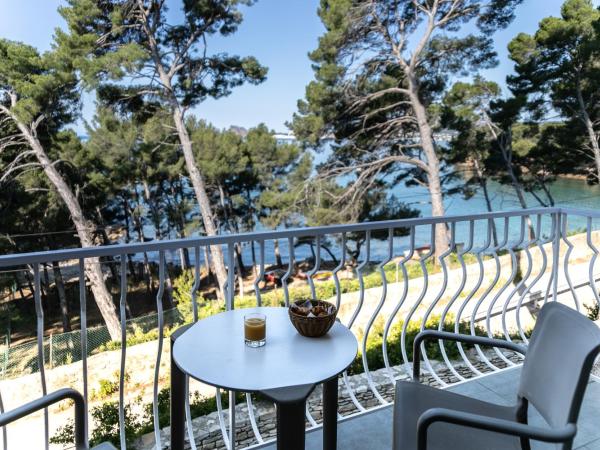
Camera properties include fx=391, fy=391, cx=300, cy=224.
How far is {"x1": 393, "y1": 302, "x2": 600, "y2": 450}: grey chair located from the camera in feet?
3.02

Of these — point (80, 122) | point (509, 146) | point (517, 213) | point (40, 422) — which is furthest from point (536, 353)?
point (509, 146)

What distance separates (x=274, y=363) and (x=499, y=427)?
1.89ft

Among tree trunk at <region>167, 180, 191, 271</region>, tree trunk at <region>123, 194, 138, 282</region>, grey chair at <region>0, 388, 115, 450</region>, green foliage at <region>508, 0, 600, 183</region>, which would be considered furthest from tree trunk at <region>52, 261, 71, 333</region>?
green foliage at <region>508, 0, 600, 183</region>

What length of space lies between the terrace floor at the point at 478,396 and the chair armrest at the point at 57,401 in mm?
865

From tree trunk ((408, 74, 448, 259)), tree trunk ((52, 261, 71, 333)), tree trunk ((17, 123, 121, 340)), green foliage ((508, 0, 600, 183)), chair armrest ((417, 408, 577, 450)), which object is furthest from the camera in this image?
tree trunk ((52, 261, 71, 333))

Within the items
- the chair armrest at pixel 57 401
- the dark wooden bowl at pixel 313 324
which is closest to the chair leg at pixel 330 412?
the dark wooden bowl at pixel 313 324

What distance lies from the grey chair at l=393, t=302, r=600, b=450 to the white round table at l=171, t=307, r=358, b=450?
259mm

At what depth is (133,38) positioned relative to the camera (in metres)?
9.23

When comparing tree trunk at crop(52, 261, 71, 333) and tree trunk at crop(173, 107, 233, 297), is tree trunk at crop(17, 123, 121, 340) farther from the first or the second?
tree trunk at crop(52, 261, 71, 333)

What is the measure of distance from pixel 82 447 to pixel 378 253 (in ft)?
56.5

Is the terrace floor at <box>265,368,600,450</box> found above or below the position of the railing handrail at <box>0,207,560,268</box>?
below

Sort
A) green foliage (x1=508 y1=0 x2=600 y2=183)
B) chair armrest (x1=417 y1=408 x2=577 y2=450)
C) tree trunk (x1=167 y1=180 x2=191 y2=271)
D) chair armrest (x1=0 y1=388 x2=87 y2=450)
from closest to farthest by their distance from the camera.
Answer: chair armrest (x1=417 y1=408 x2=577 y2=450)
chair armrest (x1=0 y1=388 x2=87 y2=450)
green foliage (x1=508 y1=0 x2=600 y2=183)
tree trunk (x1=167 y1=180 x2=191 y2=271)

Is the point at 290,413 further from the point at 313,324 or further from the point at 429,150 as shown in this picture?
the point at 429,150

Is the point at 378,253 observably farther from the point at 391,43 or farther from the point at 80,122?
the point at 80,122
